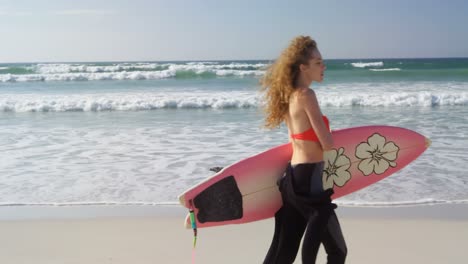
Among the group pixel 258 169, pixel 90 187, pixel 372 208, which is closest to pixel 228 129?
pixel 90 187

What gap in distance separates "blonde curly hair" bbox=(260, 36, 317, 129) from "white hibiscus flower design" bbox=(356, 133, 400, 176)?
2.54 feet

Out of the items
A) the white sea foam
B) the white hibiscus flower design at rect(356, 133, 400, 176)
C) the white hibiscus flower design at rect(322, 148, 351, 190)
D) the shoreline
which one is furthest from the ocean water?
the white sea foam

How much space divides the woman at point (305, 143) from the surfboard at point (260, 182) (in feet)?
0.96

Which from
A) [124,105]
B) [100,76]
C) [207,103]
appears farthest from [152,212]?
[100,76]

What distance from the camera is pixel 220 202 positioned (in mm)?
2863

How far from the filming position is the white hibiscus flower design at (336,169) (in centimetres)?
292

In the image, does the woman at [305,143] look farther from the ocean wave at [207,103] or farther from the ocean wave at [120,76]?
the ocean wave at [120,76]

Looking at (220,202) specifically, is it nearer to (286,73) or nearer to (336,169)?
(336,169)

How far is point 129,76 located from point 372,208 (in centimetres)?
2582

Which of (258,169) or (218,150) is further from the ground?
(258,169)

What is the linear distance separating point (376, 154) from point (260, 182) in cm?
80

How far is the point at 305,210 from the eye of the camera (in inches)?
97.2

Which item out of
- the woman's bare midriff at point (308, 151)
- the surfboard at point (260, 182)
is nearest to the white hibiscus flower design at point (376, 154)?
the surfboard at point (260, 182)

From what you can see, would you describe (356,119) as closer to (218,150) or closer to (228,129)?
(228,129)
